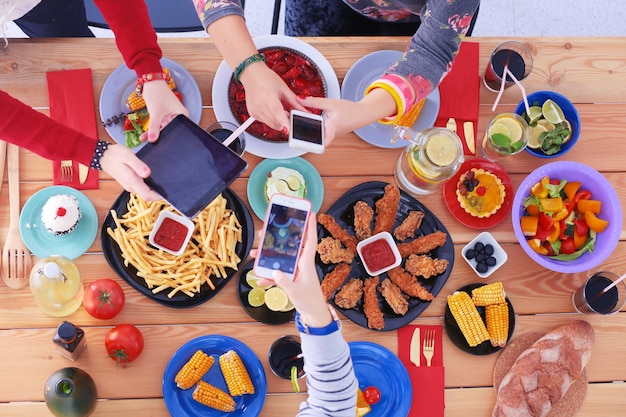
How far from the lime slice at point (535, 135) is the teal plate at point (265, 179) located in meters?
0.86

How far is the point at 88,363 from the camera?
1900 mm

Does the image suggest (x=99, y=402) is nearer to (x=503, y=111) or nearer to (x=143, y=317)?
(x=143, y=317)

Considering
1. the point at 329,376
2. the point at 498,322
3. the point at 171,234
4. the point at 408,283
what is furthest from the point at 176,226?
the point at 498,322

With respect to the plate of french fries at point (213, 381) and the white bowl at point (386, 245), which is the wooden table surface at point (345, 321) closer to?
the plate of french fries at point (213, 381)

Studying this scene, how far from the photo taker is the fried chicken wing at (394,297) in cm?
197

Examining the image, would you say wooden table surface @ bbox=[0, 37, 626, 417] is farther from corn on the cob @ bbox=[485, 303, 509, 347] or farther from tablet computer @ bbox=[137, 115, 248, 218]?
tablet computer @ bbox=[137, 115, 248, 218]

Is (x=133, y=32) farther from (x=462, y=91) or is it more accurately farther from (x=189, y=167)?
(x=462, y=91)

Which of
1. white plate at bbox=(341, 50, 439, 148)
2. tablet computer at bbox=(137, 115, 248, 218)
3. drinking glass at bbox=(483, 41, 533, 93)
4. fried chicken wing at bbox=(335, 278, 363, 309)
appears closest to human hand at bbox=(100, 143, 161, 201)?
tablet computer at bbox=(137, 115, 248, 218)

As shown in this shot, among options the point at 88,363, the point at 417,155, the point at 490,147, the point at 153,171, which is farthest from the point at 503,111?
the point at 88,363

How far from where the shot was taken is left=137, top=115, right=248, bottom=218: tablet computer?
1.71m

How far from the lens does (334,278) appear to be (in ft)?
6.49

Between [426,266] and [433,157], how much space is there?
407mm

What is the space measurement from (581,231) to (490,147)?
0.47m

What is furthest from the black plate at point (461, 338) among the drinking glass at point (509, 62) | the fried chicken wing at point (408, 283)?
the drinking glass at point (509, 62)
